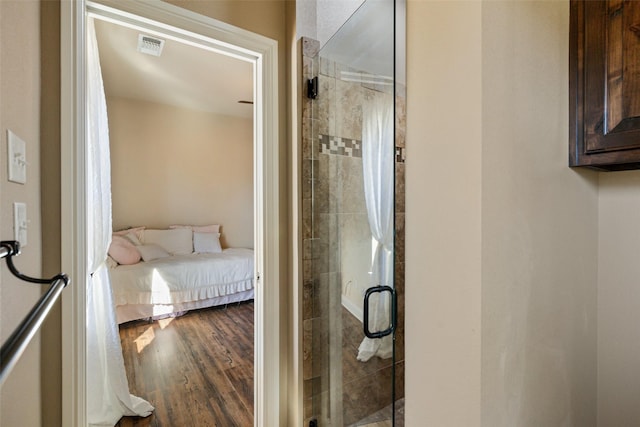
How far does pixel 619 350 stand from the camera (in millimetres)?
1147

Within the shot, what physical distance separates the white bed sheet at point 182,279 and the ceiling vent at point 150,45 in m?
2.32

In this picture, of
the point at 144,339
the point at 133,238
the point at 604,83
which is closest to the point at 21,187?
the point at 604,83

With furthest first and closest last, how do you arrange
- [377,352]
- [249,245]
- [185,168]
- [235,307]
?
1. [249,245]
2. [185,168]
3. [235,307]
4. [377,352]

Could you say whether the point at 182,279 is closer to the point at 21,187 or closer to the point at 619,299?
the point at 21,187

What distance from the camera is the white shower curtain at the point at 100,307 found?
5.82 ft

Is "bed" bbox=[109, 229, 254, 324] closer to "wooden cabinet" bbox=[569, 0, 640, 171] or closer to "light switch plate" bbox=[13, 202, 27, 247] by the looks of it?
"light switch plate" bbox=[13, 202, 27, 247]

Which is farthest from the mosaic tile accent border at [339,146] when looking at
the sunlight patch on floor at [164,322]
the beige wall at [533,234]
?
the sunlight patch on floor at [164,322]

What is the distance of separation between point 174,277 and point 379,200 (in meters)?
3.22

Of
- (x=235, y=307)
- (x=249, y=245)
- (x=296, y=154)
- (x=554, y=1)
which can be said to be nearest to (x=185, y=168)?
(x=249, y=245)

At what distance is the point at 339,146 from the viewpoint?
153cm

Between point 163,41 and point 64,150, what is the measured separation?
2082 mm

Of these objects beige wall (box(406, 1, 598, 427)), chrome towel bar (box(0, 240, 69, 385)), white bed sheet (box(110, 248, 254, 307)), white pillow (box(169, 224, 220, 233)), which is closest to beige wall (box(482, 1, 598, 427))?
beige wall (box(406, 1, 598, 427))

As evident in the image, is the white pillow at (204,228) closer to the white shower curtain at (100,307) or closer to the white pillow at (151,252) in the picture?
the white pillow at (151,252)

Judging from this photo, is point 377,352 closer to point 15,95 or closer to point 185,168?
point 15,95
